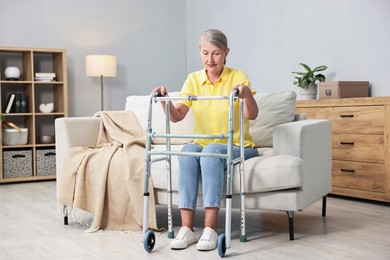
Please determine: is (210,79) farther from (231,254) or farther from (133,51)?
(133,51)

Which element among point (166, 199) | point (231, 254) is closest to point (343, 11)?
point (166, 199)

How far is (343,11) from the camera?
169 inches

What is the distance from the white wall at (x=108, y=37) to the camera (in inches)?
215

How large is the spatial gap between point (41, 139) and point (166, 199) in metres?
2.75

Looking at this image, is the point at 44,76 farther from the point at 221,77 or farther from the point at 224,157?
the point at 224,157

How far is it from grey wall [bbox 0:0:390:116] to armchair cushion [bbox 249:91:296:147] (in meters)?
1.18

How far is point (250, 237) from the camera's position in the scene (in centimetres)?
278

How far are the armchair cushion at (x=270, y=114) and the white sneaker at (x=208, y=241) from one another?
0.86 m

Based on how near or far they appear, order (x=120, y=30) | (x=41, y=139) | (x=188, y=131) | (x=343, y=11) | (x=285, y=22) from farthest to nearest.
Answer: (x=120, y=30)
(x=41, y=139)
(x=285, y=22)
(x=343, y=11)
(x=188, y=131)

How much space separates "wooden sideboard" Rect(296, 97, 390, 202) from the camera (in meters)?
3.63

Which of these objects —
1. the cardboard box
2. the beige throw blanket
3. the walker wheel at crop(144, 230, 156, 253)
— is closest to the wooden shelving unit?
the beige throw blanket

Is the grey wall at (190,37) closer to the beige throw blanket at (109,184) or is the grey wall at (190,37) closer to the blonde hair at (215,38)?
the blonde hair at (215,38)

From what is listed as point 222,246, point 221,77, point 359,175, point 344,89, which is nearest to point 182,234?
point 222,246

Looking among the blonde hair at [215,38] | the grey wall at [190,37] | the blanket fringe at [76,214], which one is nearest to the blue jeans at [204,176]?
the blonde hair at [215,38]
